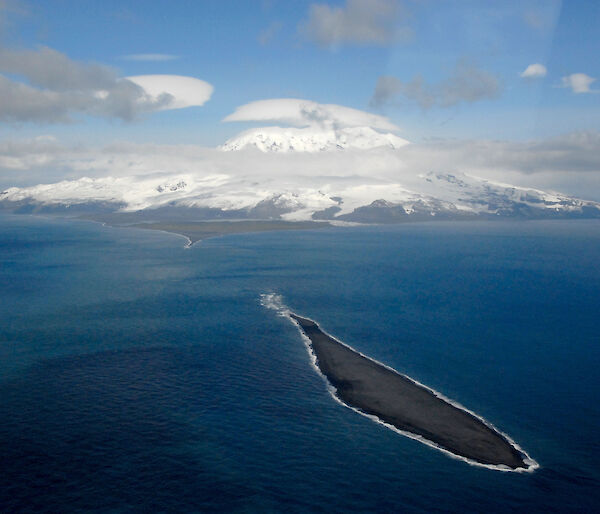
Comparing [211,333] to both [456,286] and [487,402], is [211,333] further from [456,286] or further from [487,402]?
[456,286]

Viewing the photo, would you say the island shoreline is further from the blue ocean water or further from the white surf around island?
the blue ocean water

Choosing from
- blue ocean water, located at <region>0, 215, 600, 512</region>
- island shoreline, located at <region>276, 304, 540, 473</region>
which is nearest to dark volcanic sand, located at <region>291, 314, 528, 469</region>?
island shoreline, located at <region>276, 304, 540, 473</region>

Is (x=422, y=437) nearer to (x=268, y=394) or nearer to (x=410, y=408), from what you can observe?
(x=410, y=408)

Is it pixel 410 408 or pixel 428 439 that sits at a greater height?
pixel 410 408

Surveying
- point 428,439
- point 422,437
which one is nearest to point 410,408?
point 422,437

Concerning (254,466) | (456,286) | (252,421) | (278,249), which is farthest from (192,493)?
(278,249)

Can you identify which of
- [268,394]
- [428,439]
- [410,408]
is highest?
[268,394]

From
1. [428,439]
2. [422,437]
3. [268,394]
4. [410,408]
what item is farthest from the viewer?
[268,394]

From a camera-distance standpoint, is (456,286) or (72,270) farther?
(72,270)
